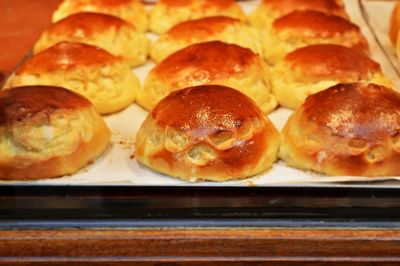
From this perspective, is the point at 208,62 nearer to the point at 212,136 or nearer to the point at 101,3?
the point at 212,136

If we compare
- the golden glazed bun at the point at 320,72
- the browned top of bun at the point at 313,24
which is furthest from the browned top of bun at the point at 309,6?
the golden glazed bun at the point at 320,72

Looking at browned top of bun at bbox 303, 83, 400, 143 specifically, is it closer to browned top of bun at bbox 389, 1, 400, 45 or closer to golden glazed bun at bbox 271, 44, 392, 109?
golden glazed bun at bbox 271, 44, 392, 109

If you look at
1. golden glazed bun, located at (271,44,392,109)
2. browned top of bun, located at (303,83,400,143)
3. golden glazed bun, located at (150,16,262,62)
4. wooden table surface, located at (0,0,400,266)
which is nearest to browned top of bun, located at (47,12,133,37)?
golden glazed bun, located at (150,16,262,62)

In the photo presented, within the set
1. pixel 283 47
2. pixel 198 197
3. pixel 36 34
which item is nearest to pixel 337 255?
→ pixel 198 197

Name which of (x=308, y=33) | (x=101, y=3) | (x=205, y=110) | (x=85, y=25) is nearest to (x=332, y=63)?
(x=308, y=33)

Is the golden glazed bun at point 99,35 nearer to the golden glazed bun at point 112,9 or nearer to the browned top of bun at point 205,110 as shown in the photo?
the golden glazed bun at point 112,9
